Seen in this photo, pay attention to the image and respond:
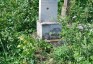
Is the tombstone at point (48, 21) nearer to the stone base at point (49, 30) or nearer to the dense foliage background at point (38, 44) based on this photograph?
the stone base at point (49, 30)

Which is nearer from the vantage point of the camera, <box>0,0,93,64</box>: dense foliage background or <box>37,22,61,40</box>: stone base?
<box>0,0,93,64</box>: dense foliage background

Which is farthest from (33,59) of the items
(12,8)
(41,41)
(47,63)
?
(12,8)

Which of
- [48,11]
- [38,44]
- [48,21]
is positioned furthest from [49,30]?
[38,44]

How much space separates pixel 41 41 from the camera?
19.3ft

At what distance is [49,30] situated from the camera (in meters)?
6.32

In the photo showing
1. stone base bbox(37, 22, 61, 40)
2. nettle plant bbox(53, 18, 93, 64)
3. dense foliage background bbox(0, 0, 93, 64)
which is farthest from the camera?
stone base bbox(37, 22, 61, 40)

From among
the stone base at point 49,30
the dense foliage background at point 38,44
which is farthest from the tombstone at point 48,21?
the dense foliage background at point 38,44

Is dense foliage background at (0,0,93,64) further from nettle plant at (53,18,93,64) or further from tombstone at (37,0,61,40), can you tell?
tombstone at (37,0,61,40)

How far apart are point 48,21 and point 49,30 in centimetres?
22

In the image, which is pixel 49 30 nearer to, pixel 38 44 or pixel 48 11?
pixel 48 11

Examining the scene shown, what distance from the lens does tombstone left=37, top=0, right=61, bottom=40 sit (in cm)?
627

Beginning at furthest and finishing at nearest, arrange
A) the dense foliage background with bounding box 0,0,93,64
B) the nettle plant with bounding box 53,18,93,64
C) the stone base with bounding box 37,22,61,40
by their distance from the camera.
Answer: the stone base with bounding box 37,22,61,40
the dense foliage background with bounding box 0,0,93,64
the nettle plant with bounding box 53,18,93,64

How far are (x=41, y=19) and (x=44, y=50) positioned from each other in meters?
0.98

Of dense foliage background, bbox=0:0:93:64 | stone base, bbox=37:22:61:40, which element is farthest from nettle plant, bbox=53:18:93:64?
stone base, bbox=37:22:61:40
